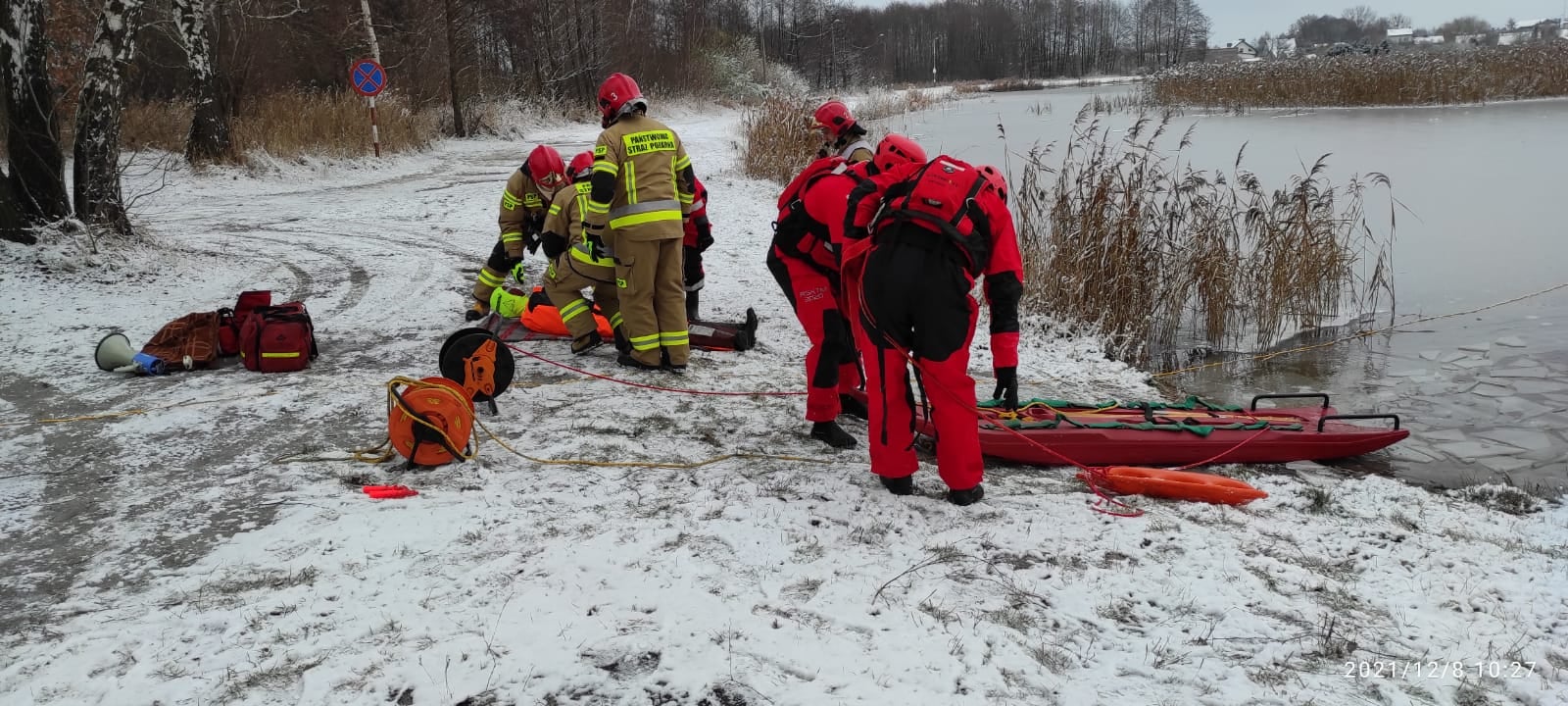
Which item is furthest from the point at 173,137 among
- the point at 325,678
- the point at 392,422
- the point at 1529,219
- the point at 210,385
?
the point at 1529,219

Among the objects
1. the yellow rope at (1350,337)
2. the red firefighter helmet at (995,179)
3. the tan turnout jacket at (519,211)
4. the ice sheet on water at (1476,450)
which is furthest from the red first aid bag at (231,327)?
the ice sheet on water at (1476,450)

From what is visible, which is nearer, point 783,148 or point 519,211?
point 519,211

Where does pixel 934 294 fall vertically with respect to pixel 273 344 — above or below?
above

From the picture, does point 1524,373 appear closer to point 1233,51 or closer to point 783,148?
point 783,148

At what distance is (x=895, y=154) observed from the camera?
3.81 meters

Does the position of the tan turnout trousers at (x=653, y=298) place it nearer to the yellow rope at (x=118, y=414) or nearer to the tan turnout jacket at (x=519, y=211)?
the tan turnout jacket at (x=519, y=211)

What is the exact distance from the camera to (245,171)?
13859 mm

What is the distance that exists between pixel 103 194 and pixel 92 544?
6.37 m

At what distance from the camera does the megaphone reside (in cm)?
543

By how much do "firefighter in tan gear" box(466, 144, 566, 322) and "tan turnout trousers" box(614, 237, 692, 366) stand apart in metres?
1.09

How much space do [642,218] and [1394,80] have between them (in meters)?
21.6

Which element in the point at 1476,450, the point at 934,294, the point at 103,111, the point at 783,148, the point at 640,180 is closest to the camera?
the point at 934,294

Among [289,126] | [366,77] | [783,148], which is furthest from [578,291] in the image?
[289,126]
